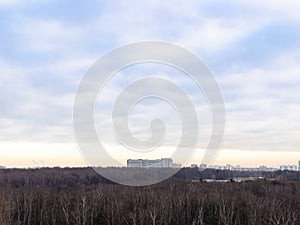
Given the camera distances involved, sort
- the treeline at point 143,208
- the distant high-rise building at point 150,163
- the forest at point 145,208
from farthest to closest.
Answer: the distant high-rise building at point 150,163, the treeline at point 143,208, the forest at point 145,208

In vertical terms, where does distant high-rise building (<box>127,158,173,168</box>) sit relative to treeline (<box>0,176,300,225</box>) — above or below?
above

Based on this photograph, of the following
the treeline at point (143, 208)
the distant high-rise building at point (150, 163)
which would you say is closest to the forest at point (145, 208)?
the treeline at point (143, 208)

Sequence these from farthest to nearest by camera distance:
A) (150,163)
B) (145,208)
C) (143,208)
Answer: (150,163)
(145,208)
(143,208)

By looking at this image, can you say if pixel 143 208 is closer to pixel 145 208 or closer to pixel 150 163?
pixel 145 208

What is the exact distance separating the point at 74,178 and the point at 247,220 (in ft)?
235

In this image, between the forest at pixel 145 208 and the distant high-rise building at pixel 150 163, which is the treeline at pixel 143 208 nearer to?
the forest at pixel 145 208

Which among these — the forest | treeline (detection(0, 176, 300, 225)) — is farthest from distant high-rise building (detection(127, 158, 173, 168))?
treeline (detection(0, 176, 300, 225))

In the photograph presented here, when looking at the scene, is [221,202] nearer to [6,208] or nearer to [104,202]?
[104,202]

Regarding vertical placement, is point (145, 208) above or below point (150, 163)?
below

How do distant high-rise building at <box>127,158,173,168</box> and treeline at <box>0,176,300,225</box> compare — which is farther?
distant high-rise building at <box>127,158,173,168</box>

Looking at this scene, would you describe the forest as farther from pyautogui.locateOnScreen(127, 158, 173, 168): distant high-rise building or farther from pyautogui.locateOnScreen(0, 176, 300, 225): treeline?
pyautogui.locateOnScreen(127, 158, 173, 168): distant high-rise building

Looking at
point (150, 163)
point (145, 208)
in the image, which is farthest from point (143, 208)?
point (150, 163)

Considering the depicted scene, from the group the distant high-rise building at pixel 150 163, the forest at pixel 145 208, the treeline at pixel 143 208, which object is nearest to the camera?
the forest at pixel 145 208

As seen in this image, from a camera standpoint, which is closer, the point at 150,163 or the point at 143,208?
the point at 143,208
